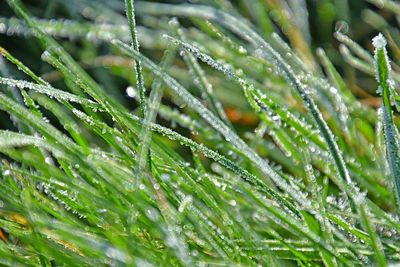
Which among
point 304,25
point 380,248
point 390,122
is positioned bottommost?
point 380,248

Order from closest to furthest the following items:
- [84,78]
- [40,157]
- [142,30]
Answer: [84,78] < [40,157] < [142,30]

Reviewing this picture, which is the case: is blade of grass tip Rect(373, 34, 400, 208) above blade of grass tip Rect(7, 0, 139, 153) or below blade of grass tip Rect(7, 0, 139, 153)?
below

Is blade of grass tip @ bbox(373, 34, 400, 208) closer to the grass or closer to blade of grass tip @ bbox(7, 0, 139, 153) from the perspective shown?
the grass

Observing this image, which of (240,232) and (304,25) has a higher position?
(304,25)

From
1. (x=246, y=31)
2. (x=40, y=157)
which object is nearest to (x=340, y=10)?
(x=246, y=31)

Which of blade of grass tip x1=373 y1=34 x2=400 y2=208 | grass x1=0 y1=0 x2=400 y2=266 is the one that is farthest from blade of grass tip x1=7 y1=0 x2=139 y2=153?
blade of grass tip x1=373 y1=34 x2=400 y2=208

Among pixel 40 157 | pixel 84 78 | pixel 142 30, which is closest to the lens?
pixel 84 78

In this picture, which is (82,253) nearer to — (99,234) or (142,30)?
(99,234)

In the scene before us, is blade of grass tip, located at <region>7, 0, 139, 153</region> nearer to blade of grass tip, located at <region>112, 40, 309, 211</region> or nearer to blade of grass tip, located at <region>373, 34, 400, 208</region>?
blade of grass tip, located at <region>112, 40, 309, 211</region>

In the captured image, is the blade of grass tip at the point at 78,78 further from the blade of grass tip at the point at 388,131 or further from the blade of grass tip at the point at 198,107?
the blade of grass tip at the point at 388,131

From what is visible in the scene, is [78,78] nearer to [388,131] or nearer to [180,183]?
[180,183]

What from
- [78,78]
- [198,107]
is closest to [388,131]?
[198,107]
